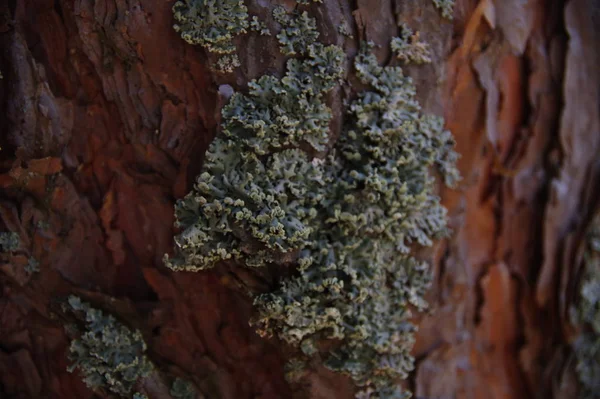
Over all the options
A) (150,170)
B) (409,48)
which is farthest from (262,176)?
(409,48)

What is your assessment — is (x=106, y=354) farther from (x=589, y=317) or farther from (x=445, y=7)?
(x=589, y=317)

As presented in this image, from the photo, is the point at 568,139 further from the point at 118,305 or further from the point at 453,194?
the point at 118,305

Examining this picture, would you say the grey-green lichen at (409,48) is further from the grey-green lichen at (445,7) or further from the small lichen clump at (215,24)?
the small lichen clump at (215,24)

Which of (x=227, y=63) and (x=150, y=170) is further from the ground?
(x=227, y=63)

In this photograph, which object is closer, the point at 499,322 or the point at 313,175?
the point at 313,175

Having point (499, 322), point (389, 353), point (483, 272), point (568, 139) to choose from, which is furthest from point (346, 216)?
point (568, 139)

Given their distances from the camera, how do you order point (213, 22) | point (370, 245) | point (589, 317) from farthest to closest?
point (589, 317), point (370, 245), point (213, 22)

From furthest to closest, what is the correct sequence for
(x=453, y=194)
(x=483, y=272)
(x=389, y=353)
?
1. (x=483, y=272)
2. (x=453, y=194)
3. (x=389, y=353)
